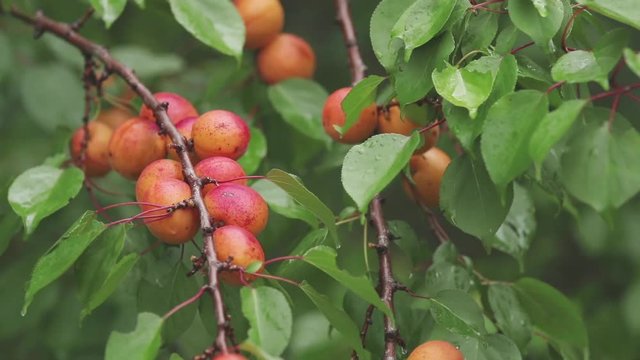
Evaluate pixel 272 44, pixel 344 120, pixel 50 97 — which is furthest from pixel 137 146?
pixel 50 97

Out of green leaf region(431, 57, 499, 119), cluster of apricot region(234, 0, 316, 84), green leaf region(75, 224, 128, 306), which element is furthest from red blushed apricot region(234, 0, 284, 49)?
green leaf region(431, 57, 499, 119)

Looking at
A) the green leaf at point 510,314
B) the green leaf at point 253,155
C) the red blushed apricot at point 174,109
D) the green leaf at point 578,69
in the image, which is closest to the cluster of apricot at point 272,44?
the green leaf at point 253,155

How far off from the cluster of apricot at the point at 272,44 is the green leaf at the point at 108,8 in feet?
1.31

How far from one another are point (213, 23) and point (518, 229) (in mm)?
538

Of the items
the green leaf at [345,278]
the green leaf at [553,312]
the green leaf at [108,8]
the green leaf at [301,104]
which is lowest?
the green leaf at [553,312]

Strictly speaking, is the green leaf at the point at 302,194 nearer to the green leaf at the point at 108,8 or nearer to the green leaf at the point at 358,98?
the green leaf at the point at 358,98

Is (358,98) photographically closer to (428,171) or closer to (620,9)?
(428,171)

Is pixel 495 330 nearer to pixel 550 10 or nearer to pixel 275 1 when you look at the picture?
Result: pixel 550 10

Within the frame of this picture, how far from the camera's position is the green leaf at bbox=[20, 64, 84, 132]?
2129 millimetres

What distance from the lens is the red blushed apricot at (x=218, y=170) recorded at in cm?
123

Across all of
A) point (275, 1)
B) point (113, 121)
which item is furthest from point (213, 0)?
point (113, 121)

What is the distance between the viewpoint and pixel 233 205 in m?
1.18

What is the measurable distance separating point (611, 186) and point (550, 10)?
233 mm

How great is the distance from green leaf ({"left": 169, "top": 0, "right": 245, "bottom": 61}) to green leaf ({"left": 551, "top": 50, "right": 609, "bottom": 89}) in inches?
21.9
